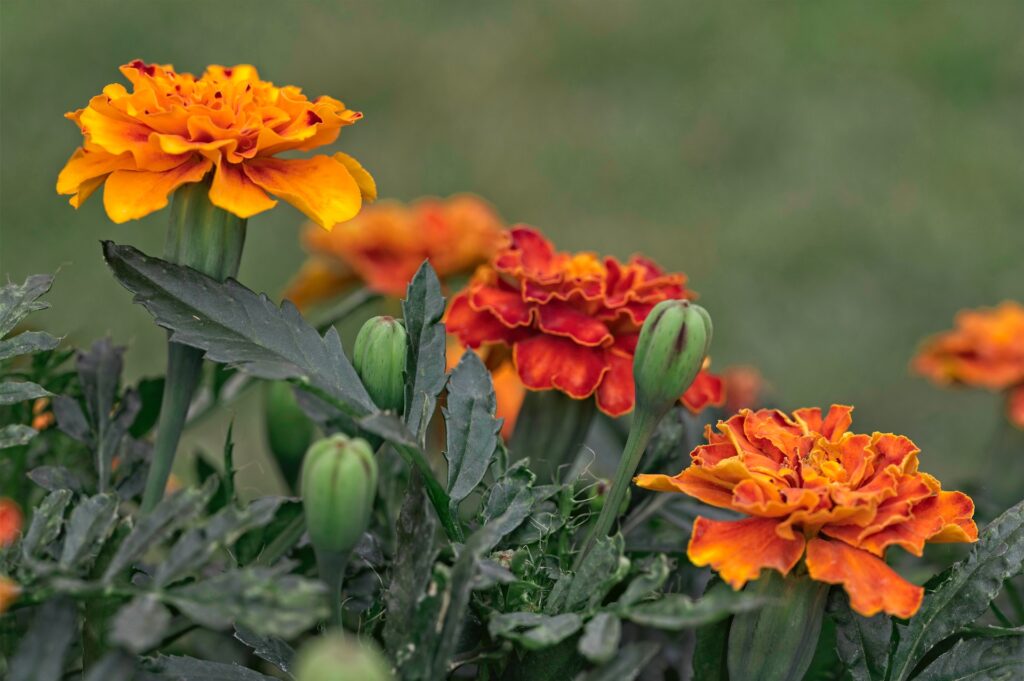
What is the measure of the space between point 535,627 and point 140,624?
17 cm

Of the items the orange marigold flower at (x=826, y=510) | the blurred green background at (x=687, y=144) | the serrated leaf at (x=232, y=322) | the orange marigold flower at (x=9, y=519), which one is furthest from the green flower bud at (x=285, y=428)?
the blurred green background at (x=687, y=144)

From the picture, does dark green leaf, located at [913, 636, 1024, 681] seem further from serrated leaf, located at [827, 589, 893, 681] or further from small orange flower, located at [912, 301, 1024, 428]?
small orange flower, located at [912, 301, 1024, 428]

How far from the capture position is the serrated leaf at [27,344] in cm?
64

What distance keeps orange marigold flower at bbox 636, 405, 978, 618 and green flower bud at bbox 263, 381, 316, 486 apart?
1.31 ft

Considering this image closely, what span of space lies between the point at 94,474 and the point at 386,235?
66 centimetres

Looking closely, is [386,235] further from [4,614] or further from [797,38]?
[797,38]

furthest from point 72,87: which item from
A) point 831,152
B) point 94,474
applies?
point 94,474

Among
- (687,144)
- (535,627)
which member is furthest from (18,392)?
(687,144)

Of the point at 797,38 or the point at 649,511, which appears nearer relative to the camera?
the point at 649,511

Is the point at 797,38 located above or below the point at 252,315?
above

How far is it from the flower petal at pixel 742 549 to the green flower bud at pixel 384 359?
18 centimetres

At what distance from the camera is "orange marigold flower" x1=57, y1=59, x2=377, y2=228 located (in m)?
0.64

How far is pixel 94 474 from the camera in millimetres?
786

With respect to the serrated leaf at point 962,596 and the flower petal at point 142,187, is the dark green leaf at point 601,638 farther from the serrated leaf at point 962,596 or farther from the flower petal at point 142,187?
the flower petal at point 142,187
